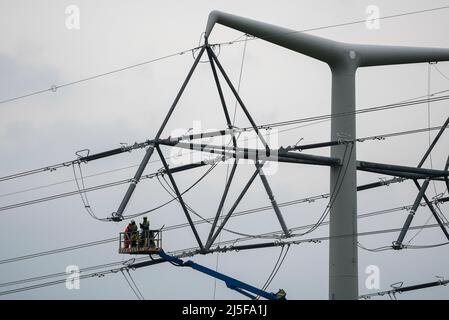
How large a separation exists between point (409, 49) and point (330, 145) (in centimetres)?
857

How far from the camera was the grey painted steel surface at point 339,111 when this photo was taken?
6225 centimetres

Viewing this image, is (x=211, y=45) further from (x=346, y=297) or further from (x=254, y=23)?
(x=346, y=297)

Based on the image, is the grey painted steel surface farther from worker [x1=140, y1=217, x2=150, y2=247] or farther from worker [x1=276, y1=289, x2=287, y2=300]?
worker [x1=140, y1=217, x2=150, y2=247]

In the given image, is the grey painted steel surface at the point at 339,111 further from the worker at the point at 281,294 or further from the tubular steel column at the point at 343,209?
the worker at the point at 281,294

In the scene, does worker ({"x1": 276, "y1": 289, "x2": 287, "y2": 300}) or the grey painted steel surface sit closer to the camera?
the grey painted steel surface

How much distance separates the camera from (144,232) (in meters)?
62.8

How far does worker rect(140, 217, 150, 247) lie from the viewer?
62.6 m

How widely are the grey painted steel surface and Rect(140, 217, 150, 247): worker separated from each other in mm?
9113

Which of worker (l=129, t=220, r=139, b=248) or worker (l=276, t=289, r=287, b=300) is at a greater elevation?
worker (l=129, t=220, r=139, b=248)

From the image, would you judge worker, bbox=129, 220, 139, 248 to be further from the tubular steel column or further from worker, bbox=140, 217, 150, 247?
the tubular steel column

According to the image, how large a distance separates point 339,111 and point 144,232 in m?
11.4

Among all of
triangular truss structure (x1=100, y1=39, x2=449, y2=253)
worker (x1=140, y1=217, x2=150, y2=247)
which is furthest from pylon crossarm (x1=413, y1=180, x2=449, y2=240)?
worker (x1=140, y1=217, x2=150, y2=247)

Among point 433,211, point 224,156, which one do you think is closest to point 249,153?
point 224,156

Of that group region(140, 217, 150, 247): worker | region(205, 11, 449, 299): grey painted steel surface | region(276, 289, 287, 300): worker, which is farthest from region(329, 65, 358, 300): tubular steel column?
region(140, 217, 150, 247): worker
